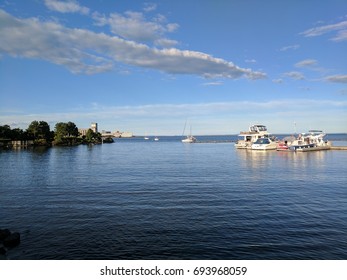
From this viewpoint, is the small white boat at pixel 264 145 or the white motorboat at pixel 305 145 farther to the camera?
the small white boat at pixel 264 145

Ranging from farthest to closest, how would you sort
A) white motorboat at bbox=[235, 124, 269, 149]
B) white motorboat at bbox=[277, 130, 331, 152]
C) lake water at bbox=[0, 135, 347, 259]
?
1. white motorboat at bbox=[235, 124, 269, 149]
2. white motorboat at bbox=[277, 130, 331, 152]
3. lake water at bbox=[0, 135, 347, 259]

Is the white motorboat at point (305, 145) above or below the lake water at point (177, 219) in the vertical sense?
above

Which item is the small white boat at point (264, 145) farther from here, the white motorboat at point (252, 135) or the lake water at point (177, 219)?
the lake water at point (177, 219)

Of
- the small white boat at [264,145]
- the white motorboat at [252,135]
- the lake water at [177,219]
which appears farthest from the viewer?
the white motorboat at [252,135]

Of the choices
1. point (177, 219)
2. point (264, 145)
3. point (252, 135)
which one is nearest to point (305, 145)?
point (264, 145)

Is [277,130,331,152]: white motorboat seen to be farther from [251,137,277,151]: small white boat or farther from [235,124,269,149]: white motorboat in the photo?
[235,124,269,149]: white motorboat

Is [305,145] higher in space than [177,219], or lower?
higher

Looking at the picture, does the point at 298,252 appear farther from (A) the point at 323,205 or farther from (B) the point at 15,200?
Result: (B) the point at 15,200

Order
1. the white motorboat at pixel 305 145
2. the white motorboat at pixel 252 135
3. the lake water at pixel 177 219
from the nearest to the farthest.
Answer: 1. the lake water at pixel 177 219
2. the white motorboat at pixel 305 145
3. the white motorboat at pixel 252 135

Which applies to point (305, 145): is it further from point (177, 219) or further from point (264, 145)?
point (177, 219)

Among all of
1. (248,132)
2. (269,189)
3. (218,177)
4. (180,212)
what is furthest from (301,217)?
(248,132)

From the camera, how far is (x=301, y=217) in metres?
29.6

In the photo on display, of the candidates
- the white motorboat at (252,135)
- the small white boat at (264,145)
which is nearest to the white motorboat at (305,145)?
the small white boat at (264,145)

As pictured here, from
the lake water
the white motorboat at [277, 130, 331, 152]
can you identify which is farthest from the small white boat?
the lake water
